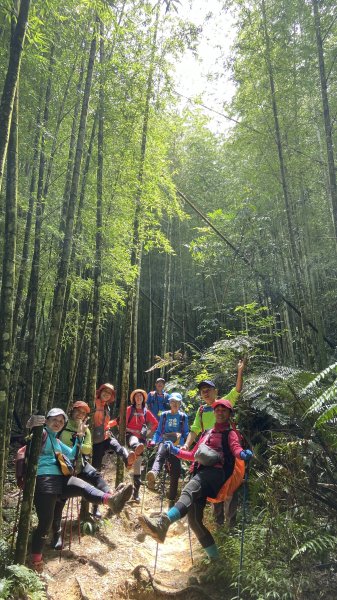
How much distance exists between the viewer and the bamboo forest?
8.95 ft

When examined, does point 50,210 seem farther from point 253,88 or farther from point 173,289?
point 173,289

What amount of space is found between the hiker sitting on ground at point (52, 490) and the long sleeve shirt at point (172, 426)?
1.75 metres

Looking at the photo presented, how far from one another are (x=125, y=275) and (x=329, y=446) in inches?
157

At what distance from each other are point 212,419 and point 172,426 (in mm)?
997

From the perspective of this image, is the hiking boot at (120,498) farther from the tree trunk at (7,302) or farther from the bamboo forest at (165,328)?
the tree trunk at (7,302)

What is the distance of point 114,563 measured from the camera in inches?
127

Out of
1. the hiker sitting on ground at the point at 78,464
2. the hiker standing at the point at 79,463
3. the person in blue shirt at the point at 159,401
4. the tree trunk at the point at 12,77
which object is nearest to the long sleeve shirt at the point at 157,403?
the person in blue shirt at the point at 159,401

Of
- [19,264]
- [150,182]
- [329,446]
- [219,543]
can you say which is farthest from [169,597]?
[150,182]

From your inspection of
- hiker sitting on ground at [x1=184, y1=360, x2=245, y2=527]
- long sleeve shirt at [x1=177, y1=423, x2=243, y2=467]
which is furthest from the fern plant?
hiker sitting on ground at [x1=184, y1=360, x2=245, y2=527]

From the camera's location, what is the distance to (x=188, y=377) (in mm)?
6082

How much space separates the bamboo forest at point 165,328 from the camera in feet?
8.95

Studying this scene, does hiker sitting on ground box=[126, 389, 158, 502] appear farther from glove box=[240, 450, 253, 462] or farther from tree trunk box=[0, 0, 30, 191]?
tree trunk box=[0, 0, 30, 191]

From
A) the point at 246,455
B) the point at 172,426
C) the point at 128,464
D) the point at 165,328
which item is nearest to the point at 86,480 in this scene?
the point at 128,464

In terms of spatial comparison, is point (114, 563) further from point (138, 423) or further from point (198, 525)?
point (138, 423)
